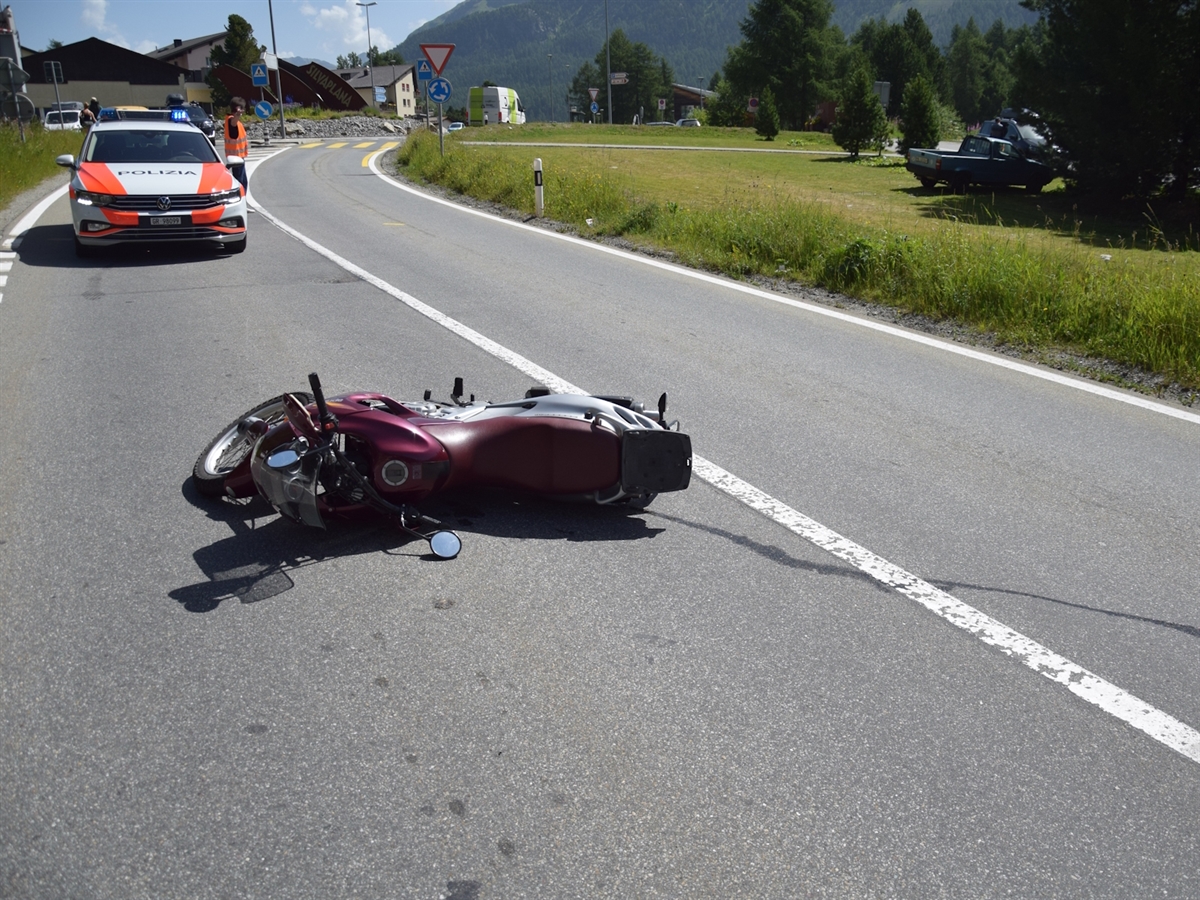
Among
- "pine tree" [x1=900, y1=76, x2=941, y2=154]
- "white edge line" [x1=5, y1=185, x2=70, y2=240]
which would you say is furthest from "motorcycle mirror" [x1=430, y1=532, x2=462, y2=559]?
"pine tree" [x1=900, y1=76, x2=941, y2=154]

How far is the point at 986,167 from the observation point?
95.8 feet

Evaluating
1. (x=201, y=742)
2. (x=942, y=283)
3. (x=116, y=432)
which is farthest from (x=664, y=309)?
(x=201, y=742)

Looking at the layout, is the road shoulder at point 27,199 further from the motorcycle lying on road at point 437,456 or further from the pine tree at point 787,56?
the pine tree at point 787,56

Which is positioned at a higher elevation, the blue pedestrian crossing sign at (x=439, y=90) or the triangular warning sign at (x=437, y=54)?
the triangular warning sign at (x=437, y=54)

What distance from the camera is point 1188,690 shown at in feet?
11.2

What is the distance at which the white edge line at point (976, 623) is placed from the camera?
3.22 m

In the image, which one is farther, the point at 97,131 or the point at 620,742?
the point at 97,131

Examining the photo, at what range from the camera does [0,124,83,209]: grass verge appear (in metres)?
19.4

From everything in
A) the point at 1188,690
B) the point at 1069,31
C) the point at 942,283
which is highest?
the point at 1069,31

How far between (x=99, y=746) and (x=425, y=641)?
108 cm

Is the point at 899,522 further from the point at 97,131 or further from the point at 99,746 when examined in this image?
the point at 97,131

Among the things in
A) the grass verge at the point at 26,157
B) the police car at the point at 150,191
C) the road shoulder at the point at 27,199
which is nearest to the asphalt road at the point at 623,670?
the police car at the point at 150,191

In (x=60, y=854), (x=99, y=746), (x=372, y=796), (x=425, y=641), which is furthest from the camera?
(x=425, y=641)

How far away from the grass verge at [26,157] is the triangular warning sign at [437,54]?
8857 millimetres
